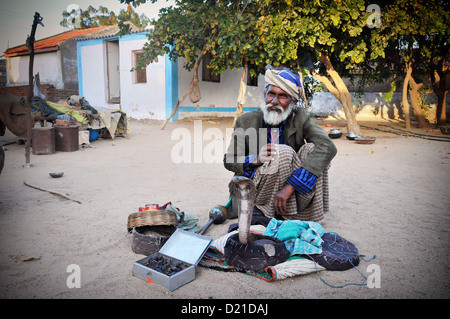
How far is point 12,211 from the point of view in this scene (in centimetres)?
319

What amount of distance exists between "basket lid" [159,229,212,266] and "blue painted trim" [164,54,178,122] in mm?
9459

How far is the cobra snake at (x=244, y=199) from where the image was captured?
6.60ft

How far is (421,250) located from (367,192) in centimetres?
174

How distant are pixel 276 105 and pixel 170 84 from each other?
9064 millimetres

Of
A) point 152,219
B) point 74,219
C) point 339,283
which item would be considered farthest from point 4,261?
point 339,283

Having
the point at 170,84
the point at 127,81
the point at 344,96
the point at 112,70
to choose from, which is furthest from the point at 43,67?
the point at 344,96

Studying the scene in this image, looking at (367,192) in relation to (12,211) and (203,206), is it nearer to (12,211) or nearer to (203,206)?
(203,206)

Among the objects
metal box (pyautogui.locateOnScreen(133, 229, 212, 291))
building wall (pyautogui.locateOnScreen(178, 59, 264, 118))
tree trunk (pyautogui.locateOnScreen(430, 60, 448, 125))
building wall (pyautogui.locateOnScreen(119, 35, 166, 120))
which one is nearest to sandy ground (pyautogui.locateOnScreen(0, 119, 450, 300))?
metal box (pyautogui.locateOnScreen(133, 229, 212, 291))

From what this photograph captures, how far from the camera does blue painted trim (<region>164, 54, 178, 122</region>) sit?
1111 centimetres

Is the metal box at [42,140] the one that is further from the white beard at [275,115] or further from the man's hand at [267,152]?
the man's hand at [267,152]

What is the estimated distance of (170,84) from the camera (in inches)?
440

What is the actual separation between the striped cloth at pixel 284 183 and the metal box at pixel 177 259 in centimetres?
70

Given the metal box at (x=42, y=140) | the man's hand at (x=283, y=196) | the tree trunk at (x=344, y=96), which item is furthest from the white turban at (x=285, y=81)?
the tree trunk at (x=344, y=96)

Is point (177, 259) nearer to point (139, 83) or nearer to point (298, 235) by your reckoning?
point (298, 235)
